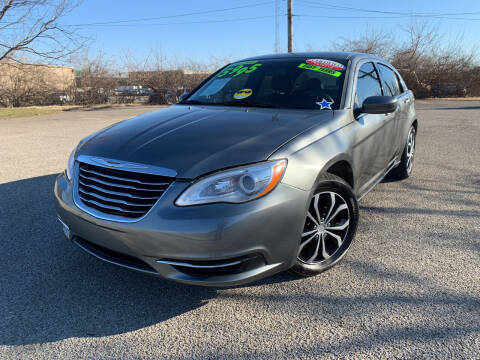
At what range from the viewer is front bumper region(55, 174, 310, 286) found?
1.92m

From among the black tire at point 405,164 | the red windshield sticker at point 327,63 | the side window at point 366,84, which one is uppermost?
the red windshield sticker at point 327,63

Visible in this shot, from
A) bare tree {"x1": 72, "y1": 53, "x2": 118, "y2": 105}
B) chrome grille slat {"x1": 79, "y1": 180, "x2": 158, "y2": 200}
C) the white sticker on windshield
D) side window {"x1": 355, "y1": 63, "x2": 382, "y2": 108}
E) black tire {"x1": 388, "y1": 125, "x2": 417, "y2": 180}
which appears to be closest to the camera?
chrome grille slat {"x1": 79, "y1": 180, "x2": 158, "y2": 200}

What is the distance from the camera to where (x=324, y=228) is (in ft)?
8.46

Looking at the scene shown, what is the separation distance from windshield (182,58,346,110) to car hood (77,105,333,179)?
22cm

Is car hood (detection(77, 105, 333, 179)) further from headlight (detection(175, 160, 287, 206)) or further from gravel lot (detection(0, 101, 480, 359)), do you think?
gravel lot (detection(0, 101, 480, 359))

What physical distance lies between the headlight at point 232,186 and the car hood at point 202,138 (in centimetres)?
6

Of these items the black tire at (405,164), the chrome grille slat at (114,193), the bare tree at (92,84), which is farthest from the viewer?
the bare tree at (92,84)

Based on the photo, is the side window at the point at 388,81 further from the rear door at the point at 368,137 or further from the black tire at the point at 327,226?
the black tire at the point at 327,226

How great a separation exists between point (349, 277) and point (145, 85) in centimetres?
2557

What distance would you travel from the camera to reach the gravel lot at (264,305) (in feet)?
6.40

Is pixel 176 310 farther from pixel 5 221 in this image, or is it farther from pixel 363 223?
pixel 5 221

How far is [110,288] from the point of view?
2.49 metres

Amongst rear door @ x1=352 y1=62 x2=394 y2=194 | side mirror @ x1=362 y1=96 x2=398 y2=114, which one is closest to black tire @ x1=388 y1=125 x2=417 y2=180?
rear door @ x1=352 y1=62 x2=394 y2=194

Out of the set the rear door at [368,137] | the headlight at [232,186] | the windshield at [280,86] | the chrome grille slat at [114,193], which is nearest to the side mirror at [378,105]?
the rear door at [368,137]
